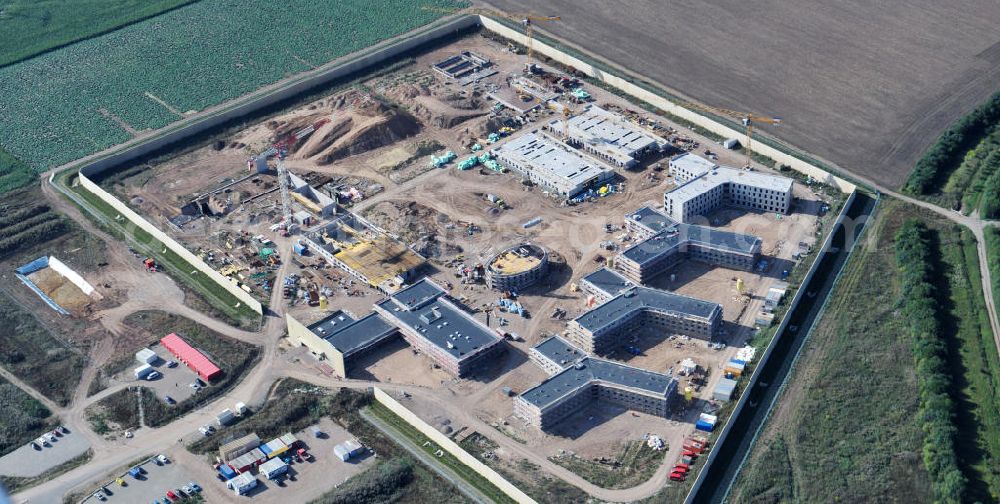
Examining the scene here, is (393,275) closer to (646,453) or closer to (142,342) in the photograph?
(142,342)

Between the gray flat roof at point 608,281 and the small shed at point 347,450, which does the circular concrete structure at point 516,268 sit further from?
the small shed at point 347,450

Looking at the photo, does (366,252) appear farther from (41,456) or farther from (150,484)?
(41,456)

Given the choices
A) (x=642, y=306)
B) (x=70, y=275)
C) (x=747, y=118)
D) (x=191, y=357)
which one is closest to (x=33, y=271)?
(x=70, y=275)

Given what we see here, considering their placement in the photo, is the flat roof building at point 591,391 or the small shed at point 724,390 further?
the small shed at point 724,390

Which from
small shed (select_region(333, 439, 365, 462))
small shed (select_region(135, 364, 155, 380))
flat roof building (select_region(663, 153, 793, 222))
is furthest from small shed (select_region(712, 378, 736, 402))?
small shed (select_region(135, 364, 155, 380))

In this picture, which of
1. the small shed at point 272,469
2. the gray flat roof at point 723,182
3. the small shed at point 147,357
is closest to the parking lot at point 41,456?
the small shed at point 147,357

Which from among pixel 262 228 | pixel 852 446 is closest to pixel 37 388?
pixel 262 228
